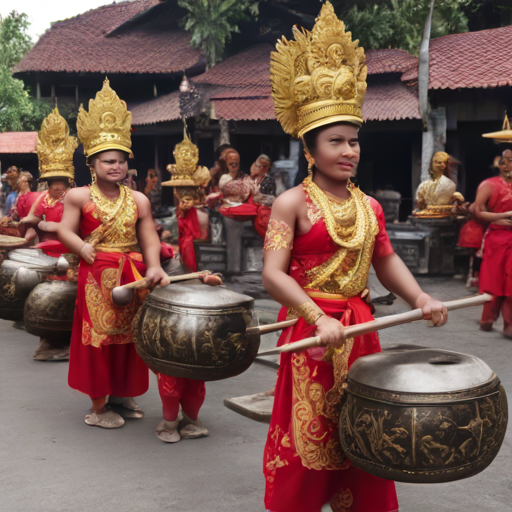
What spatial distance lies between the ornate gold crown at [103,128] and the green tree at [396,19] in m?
12.7

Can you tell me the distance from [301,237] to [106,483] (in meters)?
1.88

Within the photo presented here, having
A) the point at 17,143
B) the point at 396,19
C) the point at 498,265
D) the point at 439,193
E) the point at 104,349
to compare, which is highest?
the point at 396,19

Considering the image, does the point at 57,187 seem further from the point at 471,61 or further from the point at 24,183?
the point at 471,61

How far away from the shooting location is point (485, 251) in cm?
A: 762

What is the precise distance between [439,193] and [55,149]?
21.3ft

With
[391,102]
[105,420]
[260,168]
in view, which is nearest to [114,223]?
[105,420]

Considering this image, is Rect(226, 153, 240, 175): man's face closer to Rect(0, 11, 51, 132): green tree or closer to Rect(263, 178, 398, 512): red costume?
Rect(263, 178, 398, 512): red costume

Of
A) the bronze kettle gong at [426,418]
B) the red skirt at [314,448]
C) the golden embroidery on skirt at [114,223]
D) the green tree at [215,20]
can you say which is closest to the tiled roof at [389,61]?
the green tree at [215,20]

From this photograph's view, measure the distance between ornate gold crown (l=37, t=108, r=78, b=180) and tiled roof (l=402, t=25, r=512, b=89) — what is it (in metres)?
7.04

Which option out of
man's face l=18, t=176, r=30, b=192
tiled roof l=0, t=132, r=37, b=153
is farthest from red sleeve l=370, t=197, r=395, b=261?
tiled roof l=0, t=132, r=37, b=153

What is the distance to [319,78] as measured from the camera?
2932 millimetres

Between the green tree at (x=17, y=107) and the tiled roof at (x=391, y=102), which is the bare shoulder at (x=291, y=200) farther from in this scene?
the green tree at (x=17, y=107)

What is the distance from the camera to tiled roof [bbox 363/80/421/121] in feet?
45.6

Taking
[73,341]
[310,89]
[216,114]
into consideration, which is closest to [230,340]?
[310,89]
